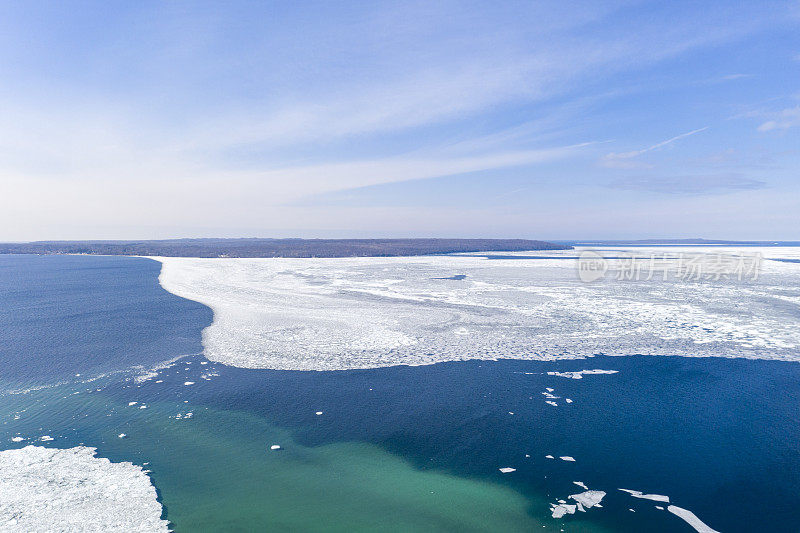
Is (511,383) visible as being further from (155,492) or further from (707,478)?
(155,492)

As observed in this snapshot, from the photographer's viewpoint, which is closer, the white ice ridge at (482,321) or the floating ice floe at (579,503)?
the floating ice floe at (579,503)

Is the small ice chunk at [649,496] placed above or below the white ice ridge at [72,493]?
above

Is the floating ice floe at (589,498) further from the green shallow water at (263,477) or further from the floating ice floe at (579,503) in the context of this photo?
the green shallow water at (263,477)

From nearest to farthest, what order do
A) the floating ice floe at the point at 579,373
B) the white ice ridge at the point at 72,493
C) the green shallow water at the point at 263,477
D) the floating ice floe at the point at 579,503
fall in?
1. the white ice ridge at the point at 72,493
2. the green shallow water at the point at 263,477
3. the floating ice floe at the point at 579,503
4. the floating ice floe at the point at 579,373

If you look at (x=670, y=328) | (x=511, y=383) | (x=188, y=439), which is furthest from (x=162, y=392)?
(x=670, y=328)

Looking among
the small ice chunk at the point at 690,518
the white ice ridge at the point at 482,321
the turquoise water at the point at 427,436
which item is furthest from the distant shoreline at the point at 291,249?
the small ice chunk at the point at 690,518

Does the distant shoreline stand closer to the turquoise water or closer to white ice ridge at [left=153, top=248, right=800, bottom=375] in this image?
white ice ridge at [left=153, top=248, right=800, bottom=375]

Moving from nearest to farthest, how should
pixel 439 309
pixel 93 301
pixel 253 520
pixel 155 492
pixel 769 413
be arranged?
pixel 253 520 < pixel 155 492 < pixel 769 413 < pixel 439 309 < pixel 93 301

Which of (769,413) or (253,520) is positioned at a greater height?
(769,413)
